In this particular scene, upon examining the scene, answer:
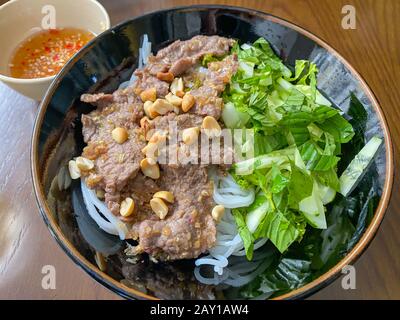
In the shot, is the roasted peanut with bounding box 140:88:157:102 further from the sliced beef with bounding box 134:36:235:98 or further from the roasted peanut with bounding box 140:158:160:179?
the roasted peanut with bounding box 140:158:160:179

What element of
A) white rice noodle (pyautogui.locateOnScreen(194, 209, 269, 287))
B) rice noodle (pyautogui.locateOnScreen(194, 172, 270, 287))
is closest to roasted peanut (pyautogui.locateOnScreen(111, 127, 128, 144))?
rice noodle (pyautogui.locateOnScreen(194, 172, 270, 287))

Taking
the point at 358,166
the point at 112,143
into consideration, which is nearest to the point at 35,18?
the point at 112,143

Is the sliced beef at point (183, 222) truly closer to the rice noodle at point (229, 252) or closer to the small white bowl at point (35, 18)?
the rice noodle at point (229, 252)

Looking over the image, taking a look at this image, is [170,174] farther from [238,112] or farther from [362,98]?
[362,98]

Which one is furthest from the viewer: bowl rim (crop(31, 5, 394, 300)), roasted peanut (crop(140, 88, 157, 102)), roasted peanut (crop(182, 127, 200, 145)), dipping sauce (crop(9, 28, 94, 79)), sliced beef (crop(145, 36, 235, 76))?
dipping sauce (crop(9, 28, 94, 79))

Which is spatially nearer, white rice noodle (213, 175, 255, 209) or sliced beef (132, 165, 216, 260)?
sliced beef (132, 165, 216, 260)

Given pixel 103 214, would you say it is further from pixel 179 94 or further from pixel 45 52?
pixel 45 52
